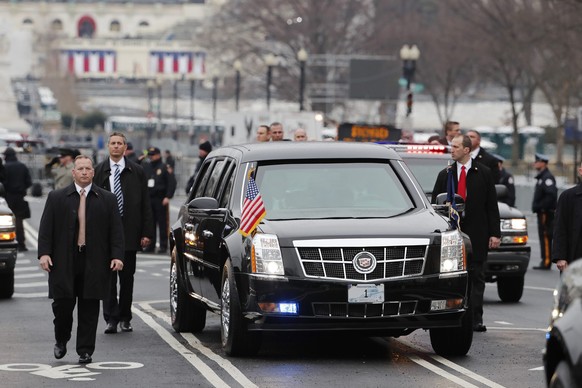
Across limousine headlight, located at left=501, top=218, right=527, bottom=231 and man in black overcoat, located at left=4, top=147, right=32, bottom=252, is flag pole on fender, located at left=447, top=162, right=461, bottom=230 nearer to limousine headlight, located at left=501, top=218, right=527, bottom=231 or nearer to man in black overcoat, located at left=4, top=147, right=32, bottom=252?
limousine headlight, located at left=501, top=218, right=527, bottom=231

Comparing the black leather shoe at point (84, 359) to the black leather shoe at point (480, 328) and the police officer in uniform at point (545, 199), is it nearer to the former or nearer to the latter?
the black leather shoe at point (480, 328)

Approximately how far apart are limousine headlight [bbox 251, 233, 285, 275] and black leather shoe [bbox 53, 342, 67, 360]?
5.48ft

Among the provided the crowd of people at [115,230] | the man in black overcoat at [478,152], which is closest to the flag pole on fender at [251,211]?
the crowd of people at [115,230]

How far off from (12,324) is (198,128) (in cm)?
11737

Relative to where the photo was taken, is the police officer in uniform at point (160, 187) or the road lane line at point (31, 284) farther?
the police officer in uniform at point (160, 187)

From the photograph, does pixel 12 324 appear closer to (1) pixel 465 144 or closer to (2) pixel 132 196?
(2) pixel 132 196

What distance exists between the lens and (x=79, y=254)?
13.2 m

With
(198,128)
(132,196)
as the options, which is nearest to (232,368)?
(132,196)

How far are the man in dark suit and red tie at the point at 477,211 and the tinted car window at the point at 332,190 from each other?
1.47m

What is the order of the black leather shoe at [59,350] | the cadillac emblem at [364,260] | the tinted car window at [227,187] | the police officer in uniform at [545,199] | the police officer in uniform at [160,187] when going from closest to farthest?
1. the cadillac emblem at [364,260]
2. the black leather shoe at [59,350]
3. the tinted car window at [227,187]
4. the police officer in uniform at [545,199]
5. the police officer in uniform at [160,187]

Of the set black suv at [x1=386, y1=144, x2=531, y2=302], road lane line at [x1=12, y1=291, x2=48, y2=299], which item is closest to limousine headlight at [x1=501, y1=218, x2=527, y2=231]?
black suv at [x1=386, y1=144, x2=531, y2=302]

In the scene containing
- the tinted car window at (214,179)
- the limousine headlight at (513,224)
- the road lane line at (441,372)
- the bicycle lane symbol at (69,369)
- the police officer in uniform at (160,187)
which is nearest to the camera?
the road lane line at (441,372)

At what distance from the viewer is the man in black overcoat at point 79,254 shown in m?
13.1

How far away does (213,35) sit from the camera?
9294cm
